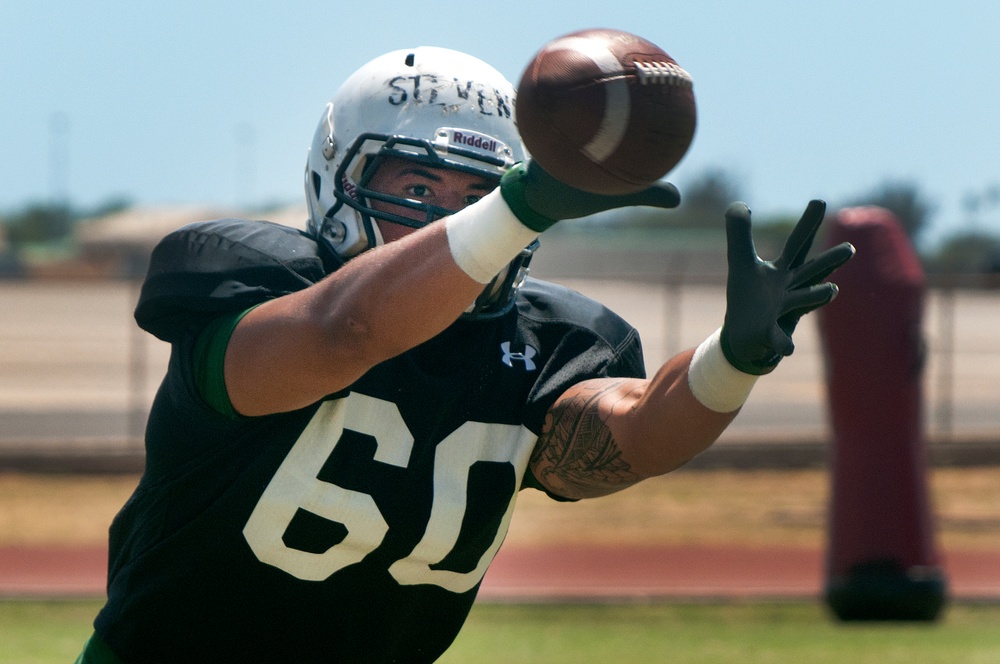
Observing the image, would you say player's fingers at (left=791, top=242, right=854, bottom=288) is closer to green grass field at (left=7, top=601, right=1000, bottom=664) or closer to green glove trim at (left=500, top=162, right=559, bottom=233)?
green glove trim at (left=500, top=162, right=559, bottom=233)

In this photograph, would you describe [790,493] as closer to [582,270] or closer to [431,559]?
[431,559]

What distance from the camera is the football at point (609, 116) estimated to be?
1590mm

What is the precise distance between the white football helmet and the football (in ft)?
1.50

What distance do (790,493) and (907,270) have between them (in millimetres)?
3170

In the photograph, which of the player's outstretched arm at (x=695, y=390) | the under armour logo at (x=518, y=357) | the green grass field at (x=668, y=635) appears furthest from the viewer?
the green grass field at (x=668, y=635)

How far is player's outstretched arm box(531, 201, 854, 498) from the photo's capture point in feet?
5.91

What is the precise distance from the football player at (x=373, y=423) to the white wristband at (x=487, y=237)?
0.30 meters

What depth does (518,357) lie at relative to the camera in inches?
88.8

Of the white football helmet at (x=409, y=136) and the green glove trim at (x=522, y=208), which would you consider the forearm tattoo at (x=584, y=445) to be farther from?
the green glove trim at (x=522, y=208)

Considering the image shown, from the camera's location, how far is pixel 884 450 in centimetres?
617

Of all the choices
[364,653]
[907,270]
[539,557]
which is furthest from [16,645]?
[907,270]

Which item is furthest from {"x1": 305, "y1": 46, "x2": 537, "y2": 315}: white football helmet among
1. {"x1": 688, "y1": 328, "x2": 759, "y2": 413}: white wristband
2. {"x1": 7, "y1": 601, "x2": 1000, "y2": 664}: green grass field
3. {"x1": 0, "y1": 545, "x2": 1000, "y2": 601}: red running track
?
{"x1": 0, "y1": 545, "x2": 1000, "y2": 601}: red running track

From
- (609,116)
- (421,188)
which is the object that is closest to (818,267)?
(609,116)

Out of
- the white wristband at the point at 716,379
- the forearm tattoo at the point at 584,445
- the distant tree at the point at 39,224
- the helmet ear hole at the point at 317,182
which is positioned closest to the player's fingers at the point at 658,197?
the white wristband at the point at 716,379
